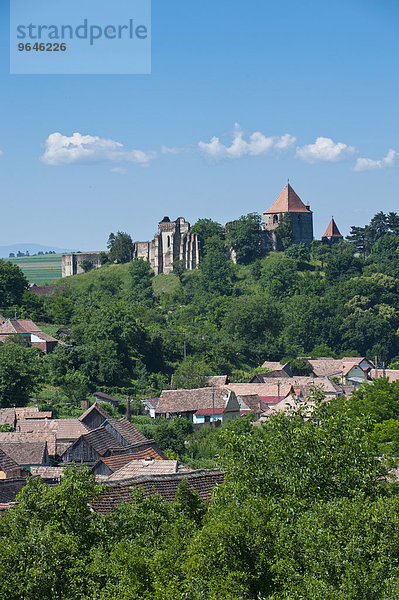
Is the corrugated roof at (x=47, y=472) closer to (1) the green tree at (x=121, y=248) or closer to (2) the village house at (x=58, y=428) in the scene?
(2) the village house at (x=58, y=428)

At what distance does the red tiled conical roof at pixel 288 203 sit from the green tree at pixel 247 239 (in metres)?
3.64

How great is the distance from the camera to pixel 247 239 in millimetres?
99375

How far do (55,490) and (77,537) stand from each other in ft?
4.46

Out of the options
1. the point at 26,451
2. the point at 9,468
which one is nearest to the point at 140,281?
the point at 26,451

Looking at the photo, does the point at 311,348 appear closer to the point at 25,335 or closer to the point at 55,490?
the point at 25,335

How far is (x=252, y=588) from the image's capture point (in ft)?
49.2

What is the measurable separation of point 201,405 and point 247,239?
48764 millimetres

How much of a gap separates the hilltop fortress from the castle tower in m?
5.47

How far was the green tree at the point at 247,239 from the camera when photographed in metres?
99.2

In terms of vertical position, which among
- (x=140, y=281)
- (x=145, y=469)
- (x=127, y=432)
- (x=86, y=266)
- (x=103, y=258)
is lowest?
(x=127, y=432)

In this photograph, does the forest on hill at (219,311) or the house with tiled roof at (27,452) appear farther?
the forest on hill at (219,311)

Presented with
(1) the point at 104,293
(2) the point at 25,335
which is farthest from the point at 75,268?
(2) the point at 25,335

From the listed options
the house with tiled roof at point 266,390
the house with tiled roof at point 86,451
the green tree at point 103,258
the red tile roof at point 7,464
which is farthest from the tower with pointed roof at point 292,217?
the red tile roof at point 7,464

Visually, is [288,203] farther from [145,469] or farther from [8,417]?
[145,469]
